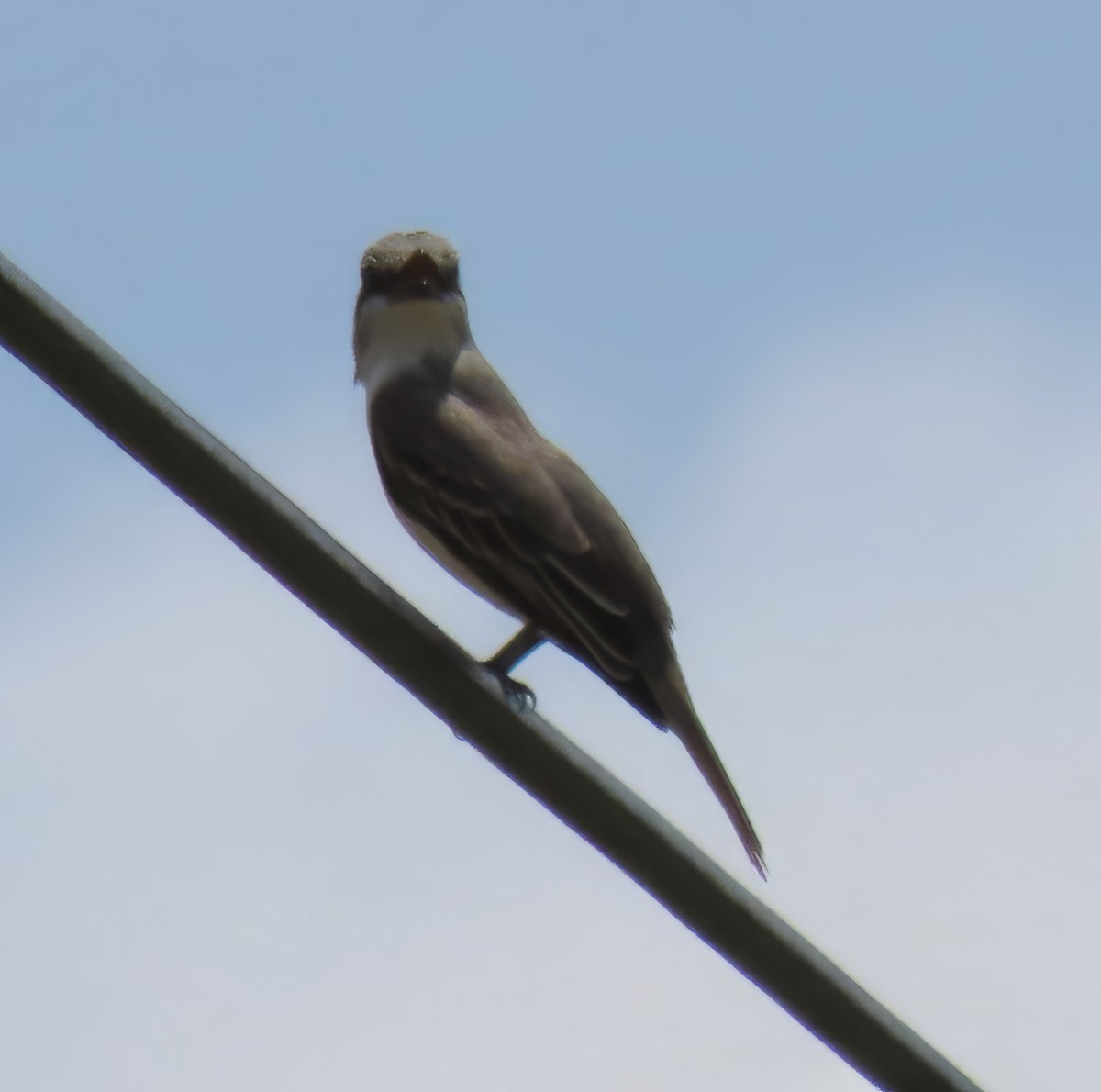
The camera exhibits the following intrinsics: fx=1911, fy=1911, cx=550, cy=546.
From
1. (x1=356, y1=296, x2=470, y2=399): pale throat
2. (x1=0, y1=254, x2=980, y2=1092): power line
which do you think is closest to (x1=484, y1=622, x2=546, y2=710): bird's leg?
(x1=356, y1=296, x2=470, y2=399): pale throat

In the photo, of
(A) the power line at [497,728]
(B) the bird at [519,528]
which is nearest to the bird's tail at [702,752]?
(B) the bird at [519,528]

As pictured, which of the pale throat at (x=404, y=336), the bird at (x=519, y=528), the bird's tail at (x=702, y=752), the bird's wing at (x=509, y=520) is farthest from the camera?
the pale throat at (x=404, y=336)

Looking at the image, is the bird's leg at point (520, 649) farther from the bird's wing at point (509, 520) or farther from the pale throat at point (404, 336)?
the pale throat at point (404, 336)

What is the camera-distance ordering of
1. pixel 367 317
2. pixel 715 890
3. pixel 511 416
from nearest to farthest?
1. pixel 715 890
2. pixel 511 416
3. pixel 367 317

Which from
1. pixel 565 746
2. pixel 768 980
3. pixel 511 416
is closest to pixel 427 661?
pixel 565 746

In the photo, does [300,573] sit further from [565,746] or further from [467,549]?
[467,549]

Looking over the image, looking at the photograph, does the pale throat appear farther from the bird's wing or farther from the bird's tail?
the bird's tail

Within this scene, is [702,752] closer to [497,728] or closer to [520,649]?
[520,649]
